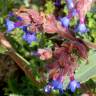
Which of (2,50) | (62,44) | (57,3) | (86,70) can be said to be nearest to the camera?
(62,44)

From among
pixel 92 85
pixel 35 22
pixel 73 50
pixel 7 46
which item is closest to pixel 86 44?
pixel 73 50

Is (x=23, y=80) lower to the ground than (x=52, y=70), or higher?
lower

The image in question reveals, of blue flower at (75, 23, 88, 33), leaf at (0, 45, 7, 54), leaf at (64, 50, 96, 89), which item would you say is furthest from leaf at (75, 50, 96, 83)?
leaf at (0, 45, 7, 54)

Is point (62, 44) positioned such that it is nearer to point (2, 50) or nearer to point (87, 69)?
point (87, 69)

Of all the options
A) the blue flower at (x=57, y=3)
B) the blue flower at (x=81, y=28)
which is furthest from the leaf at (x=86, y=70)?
the blue flower at (x=57, y=3)

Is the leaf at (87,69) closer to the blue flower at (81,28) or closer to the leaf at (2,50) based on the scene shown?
the blue flower at (81,28)

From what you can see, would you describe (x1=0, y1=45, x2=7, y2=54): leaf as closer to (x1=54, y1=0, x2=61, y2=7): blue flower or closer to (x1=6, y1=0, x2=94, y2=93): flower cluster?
(x1=6, y1=0, x2=94, y2=93): flower cluster

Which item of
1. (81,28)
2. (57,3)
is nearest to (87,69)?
(81,28)

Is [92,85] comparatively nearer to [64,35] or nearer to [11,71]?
[64,35]

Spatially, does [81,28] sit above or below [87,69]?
above

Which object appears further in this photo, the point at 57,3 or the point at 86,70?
the point at 57,3

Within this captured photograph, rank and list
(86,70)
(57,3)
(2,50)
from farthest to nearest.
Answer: (57,3), (2,50), (86,70)
